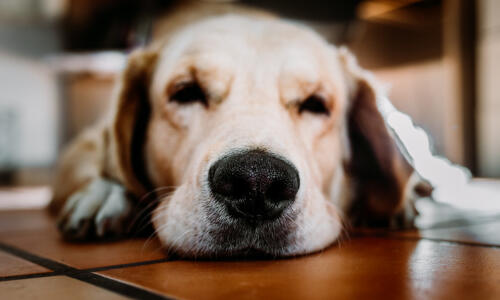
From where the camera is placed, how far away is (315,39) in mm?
1854

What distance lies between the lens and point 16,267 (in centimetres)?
103

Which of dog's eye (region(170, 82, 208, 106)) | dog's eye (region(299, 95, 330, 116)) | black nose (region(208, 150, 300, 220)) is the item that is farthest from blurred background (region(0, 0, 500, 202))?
black nose (region(208, 150, 300, 220))

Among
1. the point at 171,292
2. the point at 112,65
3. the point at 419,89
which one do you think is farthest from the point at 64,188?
the point at 112,65

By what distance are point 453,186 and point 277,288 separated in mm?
2288

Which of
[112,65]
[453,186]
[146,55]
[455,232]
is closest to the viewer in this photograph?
[455,232]

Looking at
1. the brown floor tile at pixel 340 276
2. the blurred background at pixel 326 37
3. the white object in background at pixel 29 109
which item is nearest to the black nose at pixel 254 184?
the brown floor tile at pixel 340 276

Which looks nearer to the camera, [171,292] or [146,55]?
[171,292]

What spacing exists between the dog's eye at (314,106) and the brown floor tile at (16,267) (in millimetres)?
893

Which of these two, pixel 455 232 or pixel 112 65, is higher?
pixel 112 65

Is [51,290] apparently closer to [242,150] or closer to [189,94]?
[242,150]

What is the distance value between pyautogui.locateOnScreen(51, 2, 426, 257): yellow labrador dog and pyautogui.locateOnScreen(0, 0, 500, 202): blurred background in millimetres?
538

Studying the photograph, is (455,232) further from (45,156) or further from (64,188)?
(45,156)

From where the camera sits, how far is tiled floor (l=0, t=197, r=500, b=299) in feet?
2.55

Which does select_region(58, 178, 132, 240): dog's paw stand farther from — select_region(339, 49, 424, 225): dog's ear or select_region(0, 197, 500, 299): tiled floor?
select_region(339, 49, 424, 225): dog's ear
